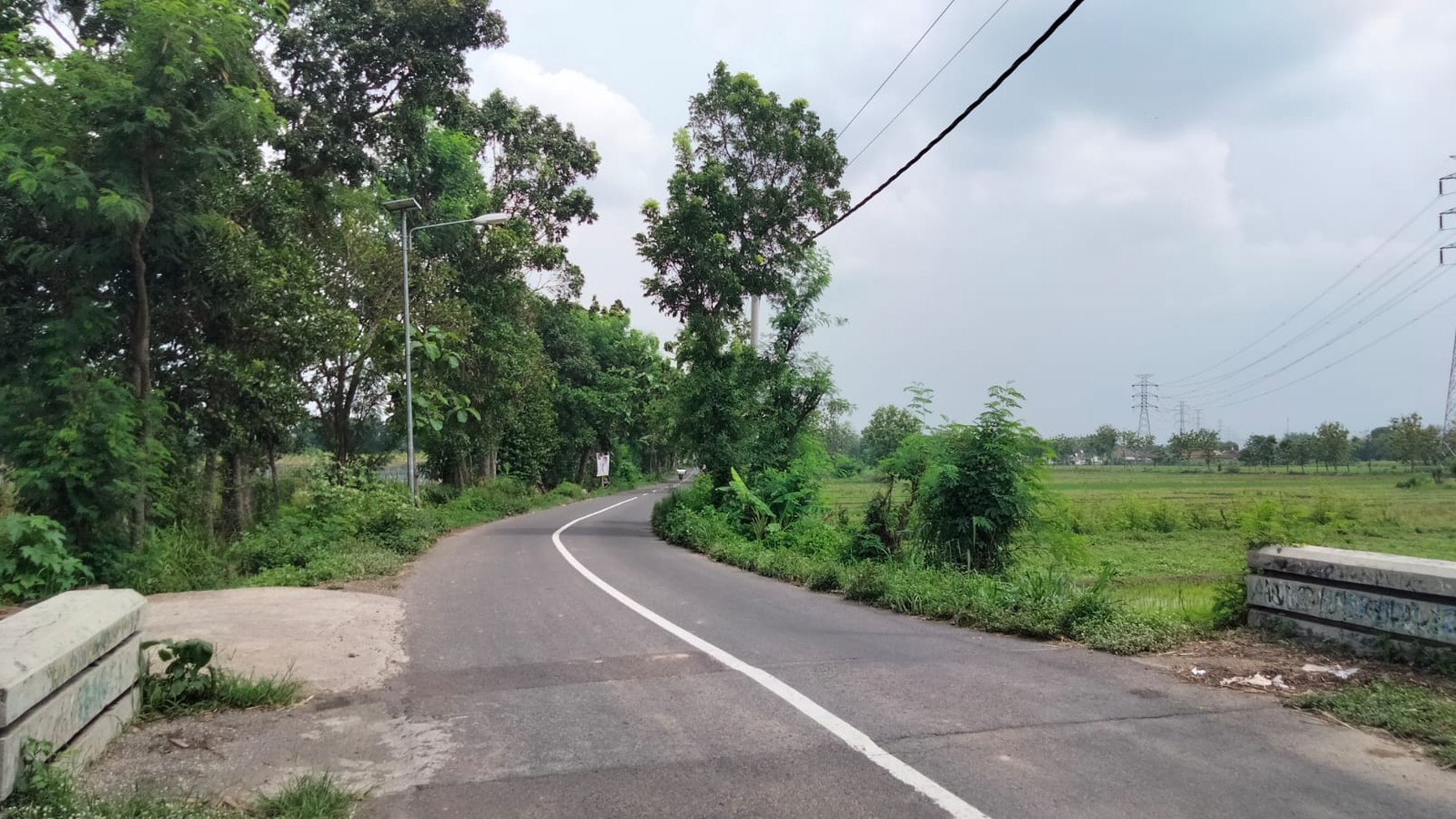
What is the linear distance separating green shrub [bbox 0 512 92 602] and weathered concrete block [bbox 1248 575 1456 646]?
43.4 ft

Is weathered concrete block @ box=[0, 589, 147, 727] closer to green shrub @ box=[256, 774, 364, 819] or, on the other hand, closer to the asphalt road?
green shrub @ box=[256, 774, 364, 819]

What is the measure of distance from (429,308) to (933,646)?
22.2m

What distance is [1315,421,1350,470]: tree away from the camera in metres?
80.6

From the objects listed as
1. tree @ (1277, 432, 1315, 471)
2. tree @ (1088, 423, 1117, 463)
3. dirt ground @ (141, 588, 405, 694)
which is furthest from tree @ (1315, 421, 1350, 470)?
dirt ground @ (141, 588, 405, 694)

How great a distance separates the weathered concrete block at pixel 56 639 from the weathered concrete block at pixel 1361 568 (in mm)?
8097

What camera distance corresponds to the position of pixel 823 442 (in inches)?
981

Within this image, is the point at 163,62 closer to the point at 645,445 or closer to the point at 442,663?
the point at 442,663

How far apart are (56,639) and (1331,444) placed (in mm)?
96927

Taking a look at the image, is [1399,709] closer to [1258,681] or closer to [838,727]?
[1258,681]

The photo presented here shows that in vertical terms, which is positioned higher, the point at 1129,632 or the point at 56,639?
the point at 56,639

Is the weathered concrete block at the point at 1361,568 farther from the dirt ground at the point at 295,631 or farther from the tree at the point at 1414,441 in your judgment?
the tree at the point at 1414,441

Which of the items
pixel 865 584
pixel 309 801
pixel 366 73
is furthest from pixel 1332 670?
pixel 366 73

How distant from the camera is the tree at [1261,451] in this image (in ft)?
297

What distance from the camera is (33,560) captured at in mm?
10414
